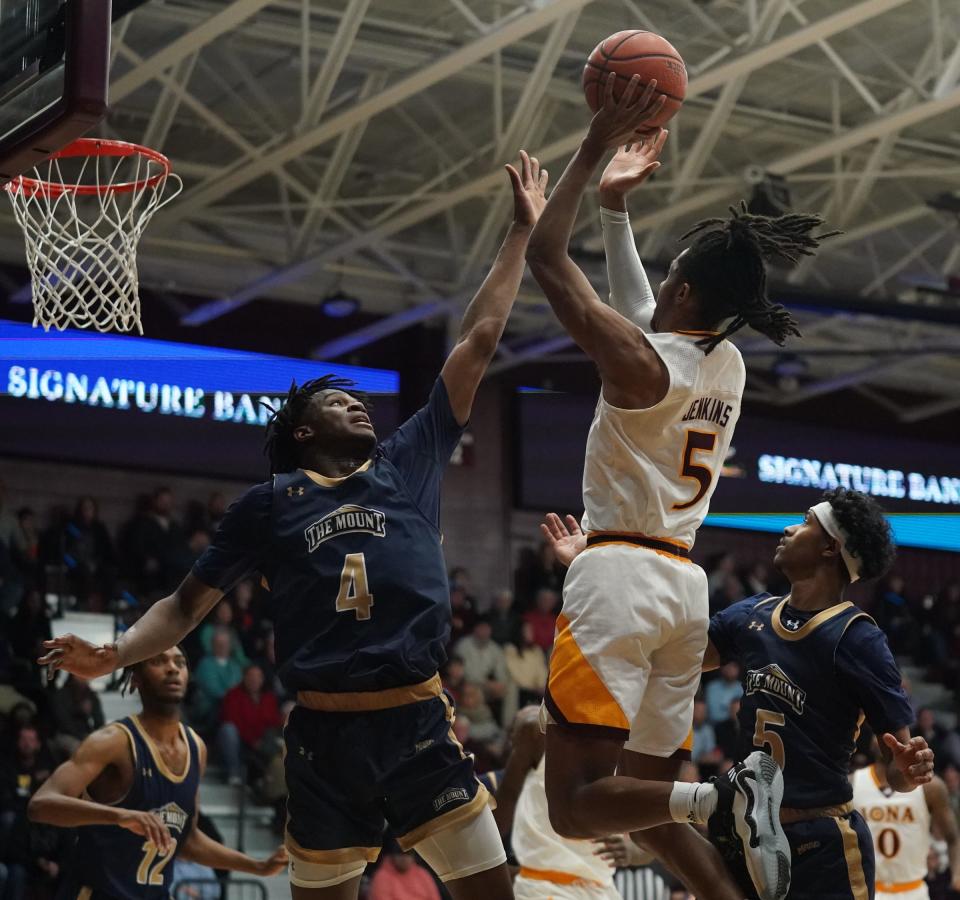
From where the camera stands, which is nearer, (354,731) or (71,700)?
(354,731)

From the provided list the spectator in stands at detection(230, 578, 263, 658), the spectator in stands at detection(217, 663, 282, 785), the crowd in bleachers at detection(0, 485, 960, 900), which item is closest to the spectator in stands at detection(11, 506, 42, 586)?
the crowd in bleachers at detection(0, 485, 960, 900)

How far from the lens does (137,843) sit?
6.89 m

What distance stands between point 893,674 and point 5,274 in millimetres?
13951

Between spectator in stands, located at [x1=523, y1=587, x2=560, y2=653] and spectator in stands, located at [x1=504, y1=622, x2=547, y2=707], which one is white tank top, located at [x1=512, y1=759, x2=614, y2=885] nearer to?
spectator in stands, located at [x1=504, y1=622, x2=547, y2=707]

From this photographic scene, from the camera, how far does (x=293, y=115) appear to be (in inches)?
664

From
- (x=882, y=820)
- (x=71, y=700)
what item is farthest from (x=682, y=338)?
(x=71, y=700)

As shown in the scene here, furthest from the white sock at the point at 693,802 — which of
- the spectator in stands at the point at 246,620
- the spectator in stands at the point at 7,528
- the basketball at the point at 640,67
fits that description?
the spectator in stands at the point at 7,528

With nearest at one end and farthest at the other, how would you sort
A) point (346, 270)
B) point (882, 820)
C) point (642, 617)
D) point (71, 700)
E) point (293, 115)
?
1. point (642, 617)
2. point (882, 820)
3. point (71, 700)
4. point (293, 115)
5. point (346, 270)

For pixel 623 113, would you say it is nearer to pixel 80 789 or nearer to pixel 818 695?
pixel 818 695

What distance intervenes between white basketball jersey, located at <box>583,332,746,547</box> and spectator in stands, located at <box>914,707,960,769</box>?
13791 millimetres

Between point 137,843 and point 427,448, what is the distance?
2463 mm

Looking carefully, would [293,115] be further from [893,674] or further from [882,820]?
[893,674]

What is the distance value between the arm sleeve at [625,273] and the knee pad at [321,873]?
1.95 meters

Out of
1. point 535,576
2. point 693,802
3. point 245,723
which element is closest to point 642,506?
point 693,802
